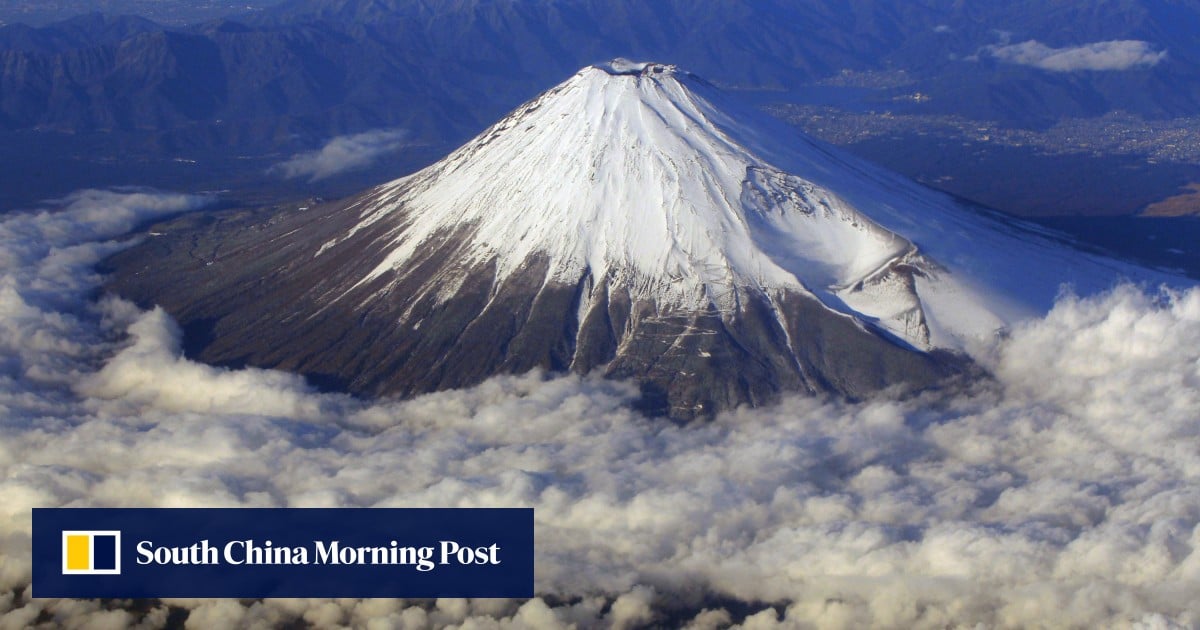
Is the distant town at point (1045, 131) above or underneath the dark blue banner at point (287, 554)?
above

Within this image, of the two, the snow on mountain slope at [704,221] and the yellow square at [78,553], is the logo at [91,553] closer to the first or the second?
the yellow square at [78,553]

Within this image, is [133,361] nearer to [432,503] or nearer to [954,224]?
[432,503]

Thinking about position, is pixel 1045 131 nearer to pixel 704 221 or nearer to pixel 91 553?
pixel 704 221

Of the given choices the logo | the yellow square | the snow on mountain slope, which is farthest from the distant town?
the yellow square

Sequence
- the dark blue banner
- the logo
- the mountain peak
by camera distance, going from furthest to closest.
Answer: the mountain peak → the logo → the dark blue banner

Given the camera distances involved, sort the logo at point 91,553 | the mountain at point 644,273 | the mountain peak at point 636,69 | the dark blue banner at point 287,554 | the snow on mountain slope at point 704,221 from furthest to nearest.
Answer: the mountain peak at point 636,69 < the snow on mountain slope at point 704,221 < the mountain at point 644,273 < the logo at point 91,553 < the dark blue banner at point 287,554

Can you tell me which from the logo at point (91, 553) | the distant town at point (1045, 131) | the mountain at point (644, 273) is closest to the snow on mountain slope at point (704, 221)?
the mountain at point (644, 273)

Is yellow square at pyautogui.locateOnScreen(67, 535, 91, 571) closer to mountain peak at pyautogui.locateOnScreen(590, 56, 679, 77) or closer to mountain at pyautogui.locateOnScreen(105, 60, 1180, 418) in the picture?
mountain at pyautogui.locateOnScreen(105, 60, 1180, 418)
